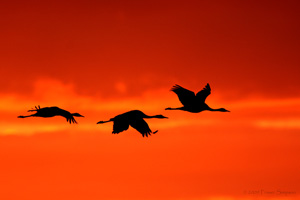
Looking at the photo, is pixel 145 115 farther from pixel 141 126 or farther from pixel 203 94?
pixel 203 94

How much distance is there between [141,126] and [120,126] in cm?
99

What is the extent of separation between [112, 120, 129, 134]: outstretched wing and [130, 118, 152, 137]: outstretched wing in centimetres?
34

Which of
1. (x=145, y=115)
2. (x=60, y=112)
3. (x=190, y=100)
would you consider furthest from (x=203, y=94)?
(x=60, y=112)

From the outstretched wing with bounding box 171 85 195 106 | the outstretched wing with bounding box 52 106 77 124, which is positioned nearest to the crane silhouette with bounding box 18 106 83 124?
the outstretched wing with bounding box 52 106 77 124

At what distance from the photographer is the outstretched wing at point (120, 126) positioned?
1314 inches

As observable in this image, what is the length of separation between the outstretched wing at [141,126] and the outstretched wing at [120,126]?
1.13 feet

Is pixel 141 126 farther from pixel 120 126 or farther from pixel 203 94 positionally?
pixel 203 94

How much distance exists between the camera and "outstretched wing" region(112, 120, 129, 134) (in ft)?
109

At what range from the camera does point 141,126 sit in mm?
33562

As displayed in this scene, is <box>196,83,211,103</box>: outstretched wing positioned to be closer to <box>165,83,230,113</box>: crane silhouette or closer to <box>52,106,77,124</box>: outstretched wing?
<box>165,83,230,113</box>: crane silhouette

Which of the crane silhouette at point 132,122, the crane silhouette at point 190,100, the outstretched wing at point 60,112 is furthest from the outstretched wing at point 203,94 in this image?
the outstretched wing at point 60,112

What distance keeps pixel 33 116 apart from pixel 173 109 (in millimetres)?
6571

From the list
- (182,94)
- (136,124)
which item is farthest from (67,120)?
(182,94)

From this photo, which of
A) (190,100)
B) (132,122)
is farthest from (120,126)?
(190,100)
